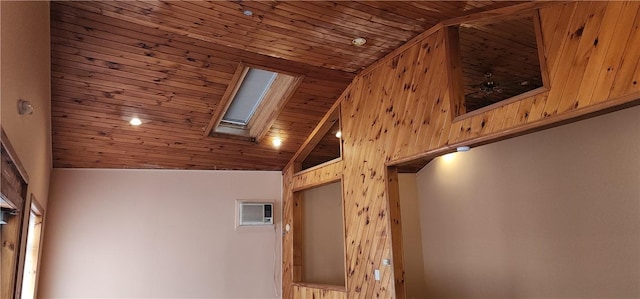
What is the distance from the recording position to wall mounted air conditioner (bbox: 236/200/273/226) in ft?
20.6

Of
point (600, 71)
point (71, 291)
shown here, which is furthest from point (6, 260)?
point (600, 71)

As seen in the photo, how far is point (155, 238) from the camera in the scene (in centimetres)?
582

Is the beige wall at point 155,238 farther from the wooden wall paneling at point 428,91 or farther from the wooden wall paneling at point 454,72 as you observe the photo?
the wooden wall paneling at point 454,72

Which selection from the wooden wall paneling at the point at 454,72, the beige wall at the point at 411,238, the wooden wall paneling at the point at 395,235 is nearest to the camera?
the wooden wall paneling at the point at 454,72

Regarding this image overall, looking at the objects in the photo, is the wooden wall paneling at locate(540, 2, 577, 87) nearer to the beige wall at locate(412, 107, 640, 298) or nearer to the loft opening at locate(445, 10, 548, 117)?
the loft opening at locate(445, 10, 548, 117)

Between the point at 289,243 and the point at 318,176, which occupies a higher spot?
the point at 318,176

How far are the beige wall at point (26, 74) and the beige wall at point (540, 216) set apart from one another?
16.9 feet

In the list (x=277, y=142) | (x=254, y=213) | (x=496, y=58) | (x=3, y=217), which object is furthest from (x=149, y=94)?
(x=496, y=58)

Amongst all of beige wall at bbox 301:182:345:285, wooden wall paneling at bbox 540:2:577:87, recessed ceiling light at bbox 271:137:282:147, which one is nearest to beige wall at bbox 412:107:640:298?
beige wall at bbox 301:182:345:285

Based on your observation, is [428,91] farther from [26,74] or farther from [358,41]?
[26,74]

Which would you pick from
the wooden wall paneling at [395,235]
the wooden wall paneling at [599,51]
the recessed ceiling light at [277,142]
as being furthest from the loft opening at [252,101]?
the wooden wall paneling at [599,51]

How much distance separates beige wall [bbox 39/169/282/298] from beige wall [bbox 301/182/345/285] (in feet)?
1.53

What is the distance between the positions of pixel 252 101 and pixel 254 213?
1.79 meters

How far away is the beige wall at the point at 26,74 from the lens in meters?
2.04
